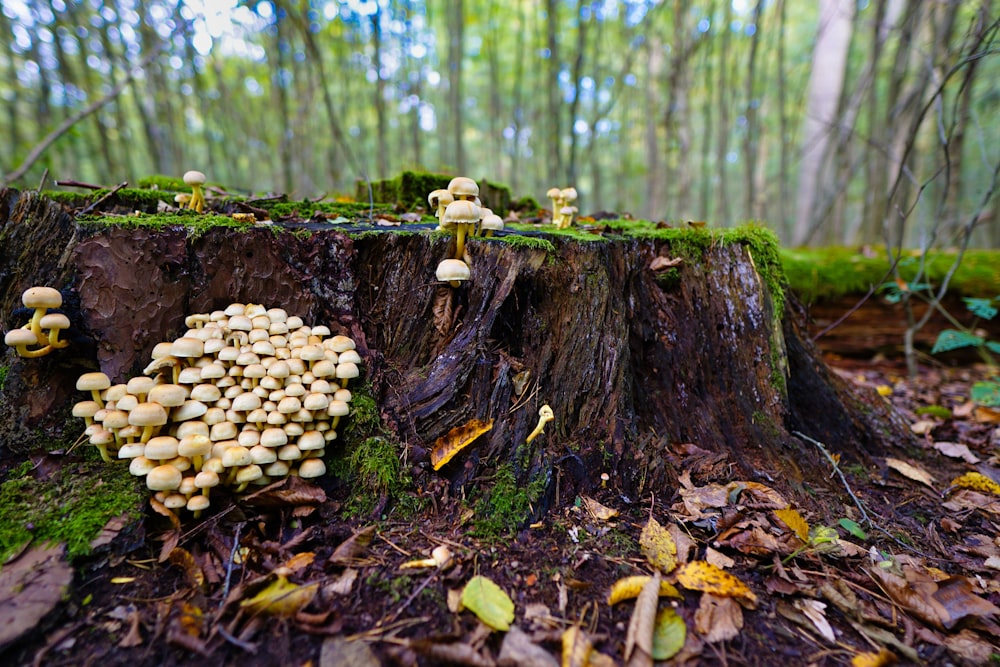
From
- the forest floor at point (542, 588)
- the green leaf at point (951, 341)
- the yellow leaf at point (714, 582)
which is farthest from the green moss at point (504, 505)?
the green leaf at point (951, 341)

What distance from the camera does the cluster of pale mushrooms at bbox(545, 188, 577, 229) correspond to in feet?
12.8

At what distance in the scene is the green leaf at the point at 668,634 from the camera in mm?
1742

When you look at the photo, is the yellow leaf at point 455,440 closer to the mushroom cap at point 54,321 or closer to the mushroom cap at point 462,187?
the mushroom cap at point 462,187

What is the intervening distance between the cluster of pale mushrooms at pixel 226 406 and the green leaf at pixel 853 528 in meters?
2.97

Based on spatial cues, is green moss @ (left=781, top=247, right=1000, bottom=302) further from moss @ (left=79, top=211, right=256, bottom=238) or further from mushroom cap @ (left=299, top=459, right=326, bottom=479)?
moss @ (left=79, top=211, right=256, bottom=238)

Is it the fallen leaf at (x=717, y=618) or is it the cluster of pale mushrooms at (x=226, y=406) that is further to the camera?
the cluster of pale mushrooms at (x=226, y=406)

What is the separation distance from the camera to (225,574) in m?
2.05

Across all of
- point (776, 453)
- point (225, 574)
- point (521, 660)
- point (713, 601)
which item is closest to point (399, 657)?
point (521, 660)

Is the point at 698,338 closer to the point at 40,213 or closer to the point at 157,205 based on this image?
the point at 157,205

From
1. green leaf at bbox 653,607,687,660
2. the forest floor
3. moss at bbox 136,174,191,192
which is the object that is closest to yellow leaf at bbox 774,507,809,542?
the forest floor

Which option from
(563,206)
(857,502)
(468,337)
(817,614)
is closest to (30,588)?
(468,337)

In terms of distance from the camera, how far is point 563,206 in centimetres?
407

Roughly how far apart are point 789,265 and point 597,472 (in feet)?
16.9

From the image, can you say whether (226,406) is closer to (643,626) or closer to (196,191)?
(196,191)
